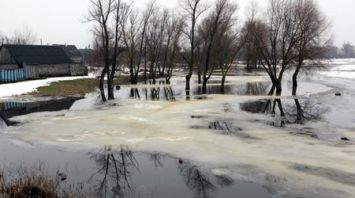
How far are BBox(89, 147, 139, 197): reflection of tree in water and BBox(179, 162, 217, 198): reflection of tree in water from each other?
167cm

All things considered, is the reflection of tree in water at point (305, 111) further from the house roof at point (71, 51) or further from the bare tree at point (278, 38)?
the house roof at point (71, 51)

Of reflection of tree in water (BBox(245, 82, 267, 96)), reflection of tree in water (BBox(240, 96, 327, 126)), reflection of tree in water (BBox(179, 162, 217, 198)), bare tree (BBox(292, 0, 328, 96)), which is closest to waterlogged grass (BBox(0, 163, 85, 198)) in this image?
reflection of tree in water (BBox(179, 162, 217, 198))

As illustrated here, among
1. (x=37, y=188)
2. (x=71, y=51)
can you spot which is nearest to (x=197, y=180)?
(x=37, y=188)

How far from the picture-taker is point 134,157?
15578mm

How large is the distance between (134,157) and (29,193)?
5.73 meters

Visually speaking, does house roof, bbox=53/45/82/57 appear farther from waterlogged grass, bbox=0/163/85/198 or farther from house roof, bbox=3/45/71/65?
waterlogged grass, bbox=0/163/85/198

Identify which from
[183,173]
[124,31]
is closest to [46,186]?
[183,173]

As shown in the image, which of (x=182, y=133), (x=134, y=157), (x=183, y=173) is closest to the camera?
(x=183, y=173)

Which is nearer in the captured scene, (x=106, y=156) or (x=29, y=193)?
(x=29, y=193)

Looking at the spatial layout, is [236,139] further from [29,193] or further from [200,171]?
[29,193]

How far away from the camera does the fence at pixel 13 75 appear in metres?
53.5

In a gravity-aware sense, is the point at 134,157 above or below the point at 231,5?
below

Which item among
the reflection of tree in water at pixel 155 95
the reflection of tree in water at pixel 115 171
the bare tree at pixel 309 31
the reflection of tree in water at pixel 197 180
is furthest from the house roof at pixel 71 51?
the reflection of tree in water at pixel 197 180

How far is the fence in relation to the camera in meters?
53.5
